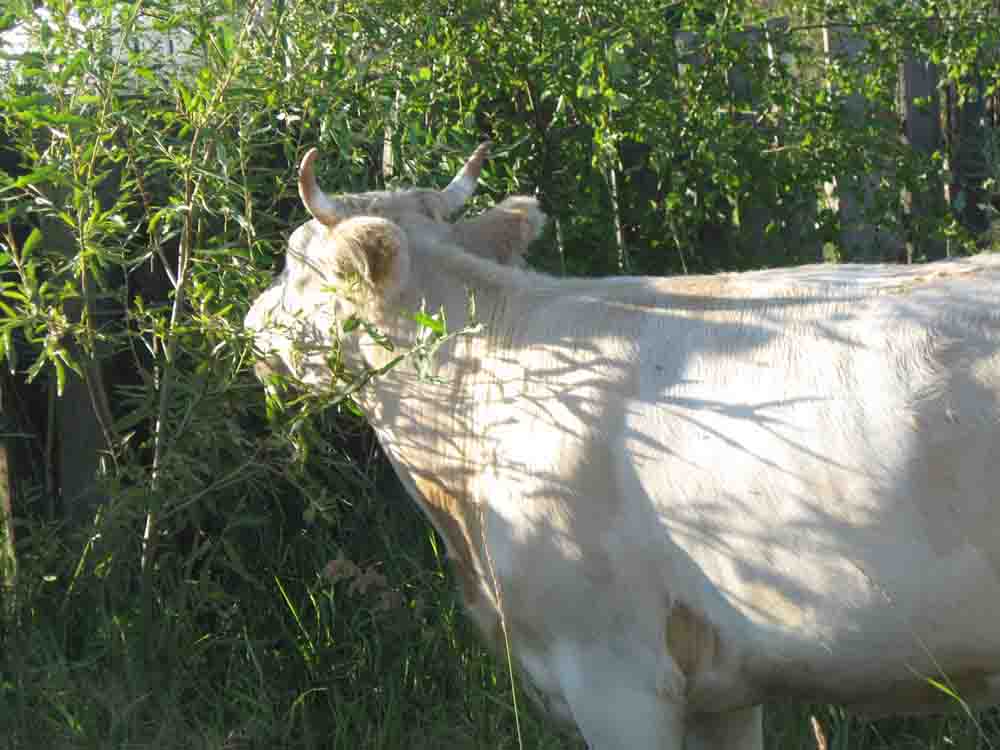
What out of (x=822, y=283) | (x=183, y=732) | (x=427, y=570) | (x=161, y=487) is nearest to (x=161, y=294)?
(x=161, y=487)

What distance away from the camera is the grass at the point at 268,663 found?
13.1 ft

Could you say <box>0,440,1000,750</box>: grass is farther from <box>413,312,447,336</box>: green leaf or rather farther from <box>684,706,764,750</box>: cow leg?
<box>413,312,447,336</box>: green leaf

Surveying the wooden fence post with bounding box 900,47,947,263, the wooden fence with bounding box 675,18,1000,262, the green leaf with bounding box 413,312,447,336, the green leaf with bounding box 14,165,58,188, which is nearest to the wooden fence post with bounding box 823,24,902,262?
the wooden fence with bounding box 675,18,1000,262

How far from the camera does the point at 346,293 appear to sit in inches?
144

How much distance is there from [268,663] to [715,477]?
1944mm

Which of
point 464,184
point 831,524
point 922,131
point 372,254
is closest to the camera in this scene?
point 831,524

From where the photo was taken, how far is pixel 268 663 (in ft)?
14.7

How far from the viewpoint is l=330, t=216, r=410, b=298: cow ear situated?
136 inches

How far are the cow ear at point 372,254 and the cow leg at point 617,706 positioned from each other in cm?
104

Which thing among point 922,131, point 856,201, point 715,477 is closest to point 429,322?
point 715,477

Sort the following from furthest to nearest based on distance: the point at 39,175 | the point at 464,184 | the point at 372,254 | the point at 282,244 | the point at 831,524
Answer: the point at 282,244 < the point at 464,184 < the point at 39,175 < the point at 372,254 < the point at 831,524

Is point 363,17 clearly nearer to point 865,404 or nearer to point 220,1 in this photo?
point 220,1

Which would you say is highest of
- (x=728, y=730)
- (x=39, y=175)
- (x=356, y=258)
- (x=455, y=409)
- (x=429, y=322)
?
(x=39, y=175)

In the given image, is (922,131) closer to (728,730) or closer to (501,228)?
(501,228)
